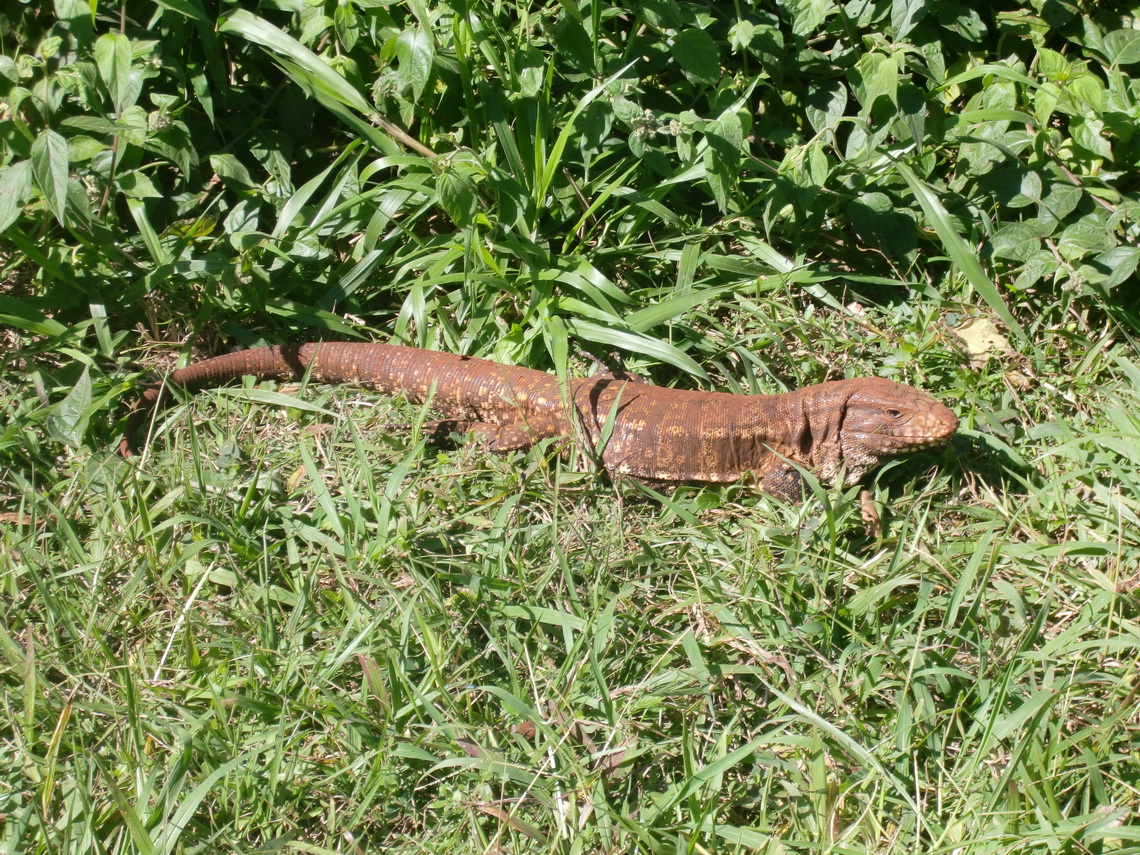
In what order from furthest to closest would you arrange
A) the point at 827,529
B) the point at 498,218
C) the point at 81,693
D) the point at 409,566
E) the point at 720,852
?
the point at 498,218, the point at 827,529, the point at 409,566, the point at 81,693, the point at 720,852

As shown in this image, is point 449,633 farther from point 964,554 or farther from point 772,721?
point 964,554

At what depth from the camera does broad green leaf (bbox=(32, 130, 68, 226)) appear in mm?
3707

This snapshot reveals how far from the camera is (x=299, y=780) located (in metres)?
2.95

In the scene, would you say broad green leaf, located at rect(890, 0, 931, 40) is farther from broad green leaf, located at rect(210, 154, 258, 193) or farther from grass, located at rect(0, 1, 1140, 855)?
broad green leaf, located at rect(210, 154, 258, 193)

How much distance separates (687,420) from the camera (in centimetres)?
424

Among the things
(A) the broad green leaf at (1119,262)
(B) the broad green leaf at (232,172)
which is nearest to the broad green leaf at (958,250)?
(A) the broad green leaf at (1119,262)

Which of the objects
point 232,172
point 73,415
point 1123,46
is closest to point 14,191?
point 73,415

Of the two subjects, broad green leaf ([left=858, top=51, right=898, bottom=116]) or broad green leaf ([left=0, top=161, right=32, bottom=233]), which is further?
broad green leaf ([left=858, top=51, right=898, bottom=116])

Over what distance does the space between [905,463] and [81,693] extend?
357cm

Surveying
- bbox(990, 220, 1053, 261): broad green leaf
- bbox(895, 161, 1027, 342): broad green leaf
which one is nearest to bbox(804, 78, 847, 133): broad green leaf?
bbox(895, 161, 1027, 342): broad green leaf

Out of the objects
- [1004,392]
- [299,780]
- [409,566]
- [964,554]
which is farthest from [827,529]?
[299,780]

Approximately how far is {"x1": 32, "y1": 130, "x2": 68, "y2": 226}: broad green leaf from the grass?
1 centimetres

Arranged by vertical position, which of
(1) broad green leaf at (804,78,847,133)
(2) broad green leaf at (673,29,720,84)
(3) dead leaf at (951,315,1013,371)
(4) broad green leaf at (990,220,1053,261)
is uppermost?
(2) broad green leaf at (673,29,720,84)

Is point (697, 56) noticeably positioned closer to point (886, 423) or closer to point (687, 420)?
point (687, 420)
